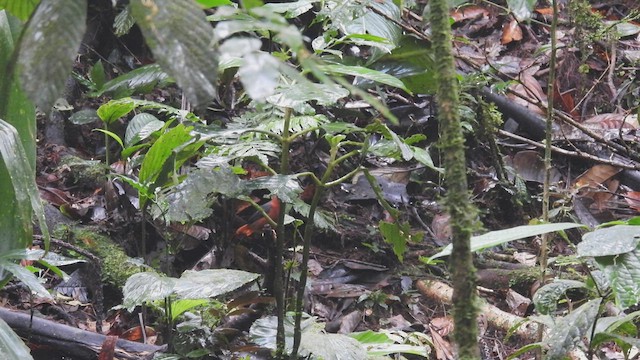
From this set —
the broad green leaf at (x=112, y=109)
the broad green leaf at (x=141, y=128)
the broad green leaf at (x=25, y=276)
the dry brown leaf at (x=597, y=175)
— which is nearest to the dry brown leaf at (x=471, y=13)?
the dry brown leaf at (x=597, y=175)

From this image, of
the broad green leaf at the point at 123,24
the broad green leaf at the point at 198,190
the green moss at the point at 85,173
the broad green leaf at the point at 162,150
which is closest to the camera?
the broad green leaf at the point at 198,190

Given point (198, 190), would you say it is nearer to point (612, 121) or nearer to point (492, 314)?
point (492, 314)

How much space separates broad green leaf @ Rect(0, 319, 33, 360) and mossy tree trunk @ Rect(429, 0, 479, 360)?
0.85 metres

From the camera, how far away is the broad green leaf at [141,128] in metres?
2.19

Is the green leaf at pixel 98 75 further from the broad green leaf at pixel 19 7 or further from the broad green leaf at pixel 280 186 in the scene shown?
the broad green leaf at pixel 19 7

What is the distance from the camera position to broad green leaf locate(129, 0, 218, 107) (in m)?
0.51

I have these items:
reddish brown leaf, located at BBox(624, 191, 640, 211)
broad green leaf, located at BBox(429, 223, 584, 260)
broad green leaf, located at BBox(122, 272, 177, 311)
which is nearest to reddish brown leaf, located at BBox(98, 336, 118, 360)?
broad green leaf, located at BBox(122, 272, 177, 311)

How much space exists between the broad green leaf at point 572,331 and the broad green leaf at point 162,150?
875 millimetres

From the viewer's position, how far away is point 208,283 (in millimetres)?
1368

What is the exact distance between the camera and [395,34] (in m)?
2.07

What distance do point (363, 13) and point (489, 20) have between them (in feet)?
9.23

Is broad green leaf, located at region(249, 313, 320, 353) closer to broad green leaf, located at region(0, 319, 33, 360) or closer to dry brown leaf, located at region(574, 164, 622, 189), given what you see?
broad green leaf, located at region(0, 319, 33, 360)

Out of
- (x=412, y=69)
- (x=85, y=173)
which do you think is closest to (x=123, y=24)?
(x=85, y=173)

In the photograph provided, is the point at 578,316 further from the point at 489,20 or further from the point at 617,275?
the point at 489,20
